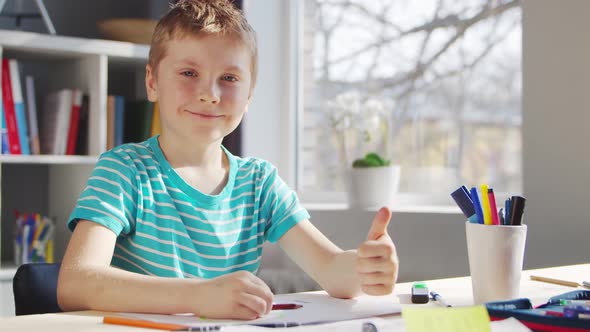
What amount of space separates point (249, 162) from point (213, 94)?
23cm

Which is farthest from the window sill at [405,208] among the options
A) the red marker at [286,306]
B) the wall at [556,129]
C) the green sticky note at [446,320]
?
the green sticky note at [446,320]

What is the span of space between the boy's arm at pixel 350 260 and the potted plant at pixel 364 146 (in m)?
0.97

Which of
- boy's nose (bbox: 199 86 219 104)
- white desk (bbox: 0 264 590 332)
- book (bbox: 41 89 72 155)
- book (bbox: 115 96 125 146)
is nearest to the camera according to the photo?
white desk (bbox: 0 264 590 332)

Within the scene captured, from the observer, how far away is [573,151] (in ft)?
5.57

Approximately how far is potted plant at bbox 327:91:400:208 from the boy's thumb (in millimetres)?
1318

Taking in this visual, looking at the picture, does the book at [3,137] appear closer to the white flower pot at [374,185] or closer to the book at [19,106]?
the book at [19,106]

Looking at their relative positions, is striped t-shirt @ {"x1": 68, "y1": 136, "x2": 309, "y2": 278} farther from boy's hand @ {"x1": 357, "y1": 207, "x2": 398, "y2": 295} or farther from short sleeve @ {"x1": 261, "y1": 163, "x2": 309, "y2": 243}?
boy's hand @ {"x1": 357, "y1": 207, "x2": 398, "y2": 295}

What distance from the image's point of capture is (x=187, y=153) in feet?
4.42

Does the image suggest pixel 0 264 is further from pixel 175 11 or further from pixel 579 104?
pixel 579 104

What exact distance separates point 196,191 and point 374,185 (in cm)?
110

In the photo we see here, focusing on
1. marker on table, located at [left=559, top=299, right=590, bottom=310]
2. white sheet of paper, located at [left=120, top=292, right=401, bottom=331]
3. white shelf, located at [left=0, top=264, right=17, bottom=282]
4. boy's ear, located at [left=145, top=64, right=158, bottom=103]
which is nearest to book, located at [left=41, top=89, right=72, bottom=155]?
white shelf, located at [left=0, top=264, right=17, bottom=282]

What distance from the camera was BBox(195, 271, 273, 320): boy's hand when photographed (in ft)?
2.84

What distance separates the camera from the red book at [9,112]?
2352 mm

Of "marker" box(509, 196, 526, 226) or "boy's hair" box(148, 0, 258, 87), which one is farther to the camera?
"boy's hair" box(148, 0, 258, 87)
